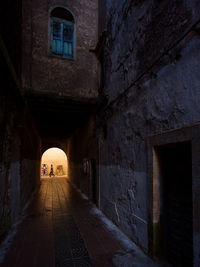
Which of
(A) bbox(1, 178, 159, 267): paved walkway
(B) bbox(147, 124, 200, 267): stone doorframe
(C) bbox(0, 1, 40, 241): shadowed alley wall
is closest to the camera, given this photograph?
(B) bbox(147, 124, 200, 267): stone doorframe

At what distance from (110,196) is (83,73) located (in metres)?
4.54

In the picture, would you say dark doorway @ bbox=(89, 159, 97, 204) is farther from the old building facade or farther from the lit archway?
the lit archway

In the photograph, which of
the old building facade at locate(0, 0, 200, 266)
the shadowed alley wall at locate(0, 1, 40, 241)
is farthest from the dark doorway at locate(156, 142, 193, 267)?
the shadowed alley wall at locate(0, 1, 40, 241)

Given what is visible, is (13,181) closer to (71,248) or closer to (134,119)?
(71,248)

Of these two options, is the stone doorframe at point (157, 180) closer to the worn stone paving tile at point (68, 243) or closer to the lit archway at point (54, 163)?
the worn stone paving tile at point (68, 243)

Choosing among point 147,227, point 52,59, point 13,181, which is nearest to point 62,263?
point 147,227

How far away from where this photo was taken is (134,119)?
4070 millimetres

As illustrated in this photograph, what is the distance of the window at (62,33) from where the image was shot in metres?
6.80

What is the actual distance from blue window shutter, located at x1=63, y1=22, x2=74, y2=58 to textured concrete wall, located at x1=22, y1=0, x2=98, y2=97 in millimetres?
200

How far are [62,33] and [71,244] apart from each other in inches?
271

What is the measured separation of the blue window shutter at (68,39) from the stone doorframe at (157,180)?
5.19 metres

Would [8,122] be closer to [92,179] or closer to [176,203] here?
[176,203]

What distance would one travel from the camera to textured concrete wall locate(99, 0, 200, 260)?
104 inches

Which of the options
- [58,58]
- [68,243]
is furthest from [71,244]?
[58,58]
